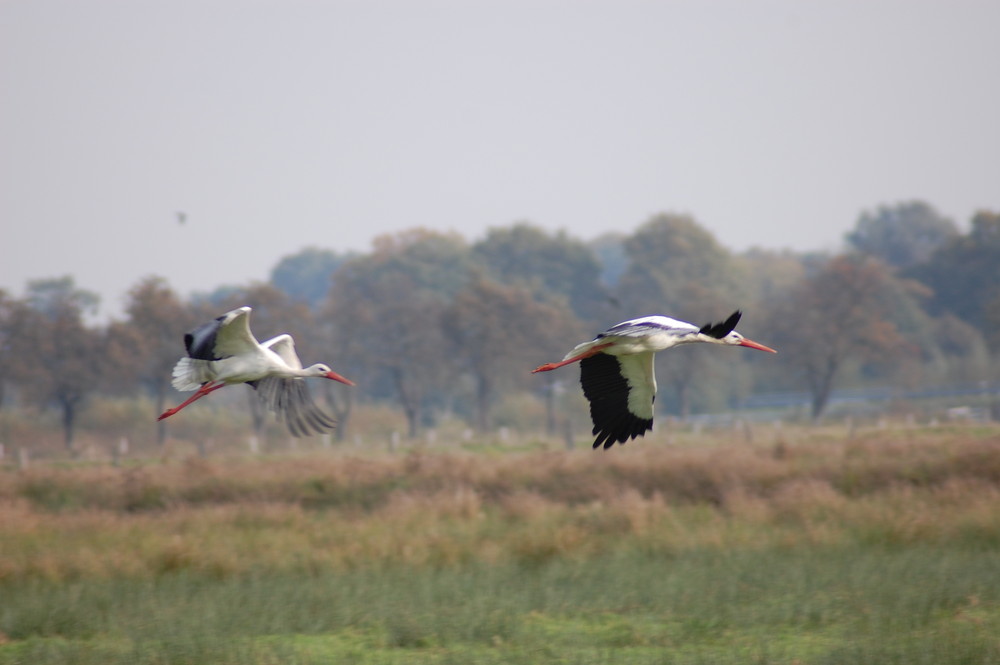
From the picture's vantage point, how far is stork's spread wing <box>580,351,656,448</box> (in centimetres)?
1066

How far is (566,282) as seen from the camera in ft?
231

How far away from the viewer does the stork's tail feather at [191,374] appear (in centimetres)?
1012

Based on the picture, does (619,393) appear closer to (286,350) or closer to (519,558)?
(286,350)

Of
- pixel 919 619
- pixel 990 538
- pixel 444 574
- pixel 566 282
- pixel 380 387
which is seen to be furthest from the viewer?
pixel 566 282

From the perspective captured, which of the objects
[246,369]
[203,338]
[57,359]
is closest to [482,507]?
[246,369]

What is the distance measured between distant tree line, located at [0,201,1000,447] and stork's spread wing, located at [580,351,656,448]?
29188 millimetres

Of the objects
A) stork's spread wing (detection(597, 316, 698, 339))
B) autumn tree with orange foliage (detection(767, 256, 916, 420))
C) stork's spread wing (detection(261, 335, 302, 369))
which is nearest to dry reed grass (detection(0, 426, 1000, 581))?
stork's spread wing (detection(261, 335, 302, 369))

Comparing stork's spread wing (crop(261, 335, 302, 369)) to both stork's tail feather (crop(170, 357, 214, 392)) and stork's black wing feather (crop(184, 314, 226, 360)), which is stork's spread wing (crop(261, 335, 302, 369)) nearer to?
stork's tail feather (crop(170, 357, 214, 392))

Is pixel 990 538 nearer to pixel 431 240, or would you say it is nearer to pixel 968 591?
pixel 968 591

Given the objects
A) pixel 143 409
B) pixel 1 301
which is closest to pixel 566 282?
pixel 143 409

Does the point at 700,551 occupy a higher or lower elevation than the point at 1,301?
lower

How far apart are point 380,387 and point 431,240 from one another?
1743 centimetres

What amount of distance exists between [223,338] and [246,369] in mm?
370

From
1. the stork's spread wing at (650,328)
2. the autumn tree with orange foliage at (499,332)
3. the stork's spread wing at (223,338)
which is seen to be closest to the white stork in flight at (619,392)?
the stork's spread wing at (650,328)
